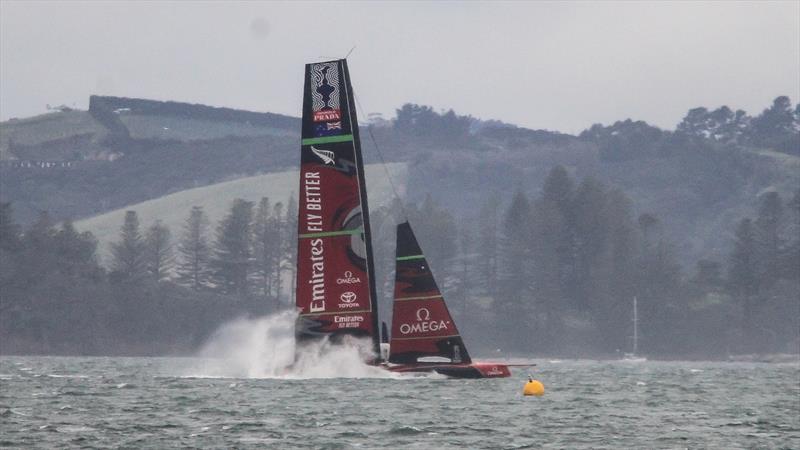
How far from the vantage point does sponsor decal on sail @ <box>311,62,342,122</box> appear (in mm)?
58969

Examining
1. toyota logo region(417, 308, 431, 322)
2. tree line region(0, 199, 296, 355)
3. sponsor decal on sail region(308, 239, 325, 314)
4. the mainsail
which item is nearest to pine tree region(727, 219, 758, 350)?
tree line region(0, 199, 296, 355)

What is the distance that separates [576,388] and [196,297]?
13059 centimetres

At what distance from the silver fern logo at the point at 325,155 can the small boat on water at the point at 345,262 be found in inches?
1.3

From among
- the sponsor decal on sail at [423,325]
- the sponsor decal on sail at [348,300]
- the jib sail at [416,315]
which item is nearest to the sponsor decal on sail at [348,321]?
the sponsor decal on sail at [348,300]

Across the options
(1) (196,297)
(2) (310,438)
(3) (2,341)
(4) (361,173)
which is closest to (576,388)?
(4) (361,173)

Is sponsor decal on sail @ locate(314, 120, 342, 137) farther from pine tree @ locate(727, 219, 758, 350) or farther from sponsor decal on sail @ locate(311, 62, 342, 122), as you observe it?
pine tree @ locate(727, 219, 758, 350)

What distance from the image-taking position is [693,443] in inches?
1644

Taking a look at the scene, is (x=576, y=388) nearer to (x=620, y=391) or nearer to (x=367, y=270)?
(x=620, y=391)

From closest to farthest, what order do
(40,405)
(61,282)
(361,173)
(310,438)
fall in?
(310,438) < (40,405) < (361,173) < (61,282)

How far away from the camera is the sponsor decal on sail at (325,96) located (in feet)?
193

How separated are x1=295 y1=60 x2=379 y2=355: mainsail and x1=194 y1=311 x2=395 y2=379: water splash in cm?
89

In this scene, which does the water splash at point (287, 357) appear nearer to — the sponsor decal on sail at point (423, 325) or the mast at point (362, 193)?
the mast at point (362, 193)

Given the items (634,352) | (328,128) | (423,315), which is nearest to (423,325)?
(423,315)

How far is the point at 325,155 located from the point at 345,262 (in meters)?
3.62
